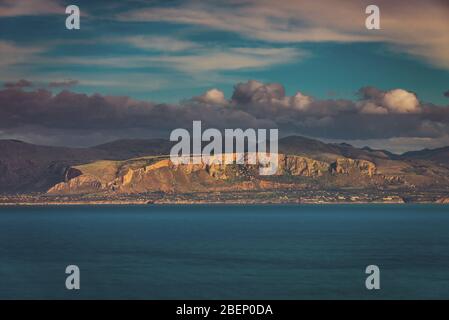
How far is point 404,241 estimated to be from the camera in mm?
157250

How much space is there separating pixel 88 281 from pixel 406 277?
1741 inches

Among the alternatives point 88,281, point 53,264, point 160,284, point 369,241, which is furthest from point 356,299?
point 369,241

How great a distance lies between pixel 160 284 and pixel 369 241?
83.8 meters

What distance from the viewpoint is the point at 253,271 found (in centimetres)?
9850

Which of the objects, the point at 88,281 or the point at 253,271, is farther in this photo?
the point at 253,271

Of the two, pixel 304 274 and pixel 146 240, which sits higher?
pixel 146 240

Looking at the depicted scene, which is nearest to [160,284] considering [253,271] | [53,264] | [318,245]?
[253,271]

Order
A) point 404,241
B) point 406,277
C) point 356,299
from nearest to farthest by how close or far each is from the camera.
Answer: point 356,299 < point 406,277 < point 404,241

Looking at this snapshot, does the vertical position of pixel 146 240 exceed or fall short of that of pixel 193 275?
it exceeds it

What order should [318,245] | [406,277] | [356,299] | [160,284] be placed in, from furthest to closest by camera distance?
[318,245], [406,277], [160,284], [356,299]
